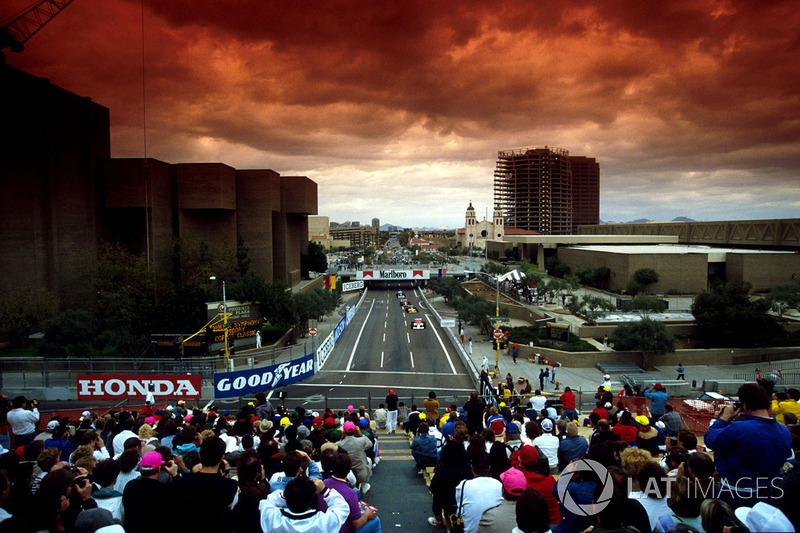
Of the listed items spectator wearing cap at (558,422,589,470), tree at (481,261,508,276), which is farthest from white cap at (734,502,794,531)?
tree at (481,261,508,276)

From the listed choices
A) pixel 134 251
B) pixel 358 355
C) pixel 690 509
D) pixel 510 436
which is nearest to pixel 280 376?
pixel 358 355

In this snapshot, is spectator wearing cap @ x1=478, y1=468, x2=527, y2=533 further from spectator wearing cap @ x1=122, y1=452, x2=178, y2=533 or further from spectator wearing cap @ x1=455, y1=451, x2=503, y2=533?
spectator wearing cap @ x1=122, y1=452, x2=178, y2=533

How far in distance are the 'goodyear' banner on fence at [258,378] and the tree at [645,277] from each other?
159 ft

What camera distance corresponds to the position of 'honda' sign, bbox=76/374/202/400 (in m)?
21.4

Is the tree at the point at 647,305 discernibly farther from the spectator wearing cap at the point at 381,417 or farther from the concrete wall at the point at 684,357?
the spectator wearing cap at the point at 381,417

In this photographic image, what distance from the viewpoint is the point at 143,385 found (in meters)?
21.4

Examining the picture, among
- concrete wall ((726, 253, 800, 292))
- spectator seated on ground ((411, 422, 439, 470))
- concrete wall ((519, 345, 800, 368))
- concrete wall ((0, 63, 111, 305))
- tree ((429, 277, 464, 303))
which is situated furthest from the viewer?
tree ((429, 277, 464, 303))

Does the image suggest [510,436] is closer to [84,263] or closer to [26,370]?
[26,370]

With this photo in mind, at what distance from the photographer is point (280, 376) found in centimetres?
2538

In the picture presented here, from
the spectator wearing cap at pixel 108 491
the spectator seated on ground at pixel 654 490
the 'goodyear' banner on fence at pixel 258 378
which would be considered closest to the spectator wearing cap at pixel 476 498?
the spectator seated on ground at pixel 654 490

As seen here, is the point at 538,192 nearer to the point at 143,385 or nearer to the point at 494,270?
the point at 494,270

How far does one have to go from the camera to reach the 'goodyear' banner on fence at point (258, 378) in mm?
22031

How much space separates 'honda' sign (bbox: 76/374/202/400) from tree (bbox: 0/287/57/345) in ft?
56.5

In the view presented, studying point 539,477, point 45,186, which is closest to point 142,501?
point 539,477
